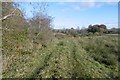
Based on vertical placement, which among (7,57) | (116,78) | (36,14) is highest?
(36,14)

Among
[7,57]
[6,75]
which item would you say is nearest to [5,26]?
[7,57]

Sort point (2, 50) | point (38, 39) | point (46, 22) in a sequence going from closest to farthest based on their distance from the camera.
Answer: point (2, 50)
point (38, 39)
point (46, 22)

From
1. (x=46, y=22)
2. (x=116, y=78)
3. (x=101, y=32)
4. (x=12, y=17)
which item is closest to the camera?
(x=116, y=78)

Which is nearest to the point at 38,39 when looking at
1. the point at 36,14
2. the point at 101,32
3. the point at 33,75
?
the point at 36,14

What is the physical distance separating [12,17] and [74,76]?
6.15 m

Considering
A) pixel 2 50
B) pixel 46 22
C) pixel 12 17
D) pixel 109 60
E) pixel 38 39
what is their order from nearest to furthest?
pixel 2 50, pixel 12 17, pixel 109 60, pixel 38 39, pixel 46 22

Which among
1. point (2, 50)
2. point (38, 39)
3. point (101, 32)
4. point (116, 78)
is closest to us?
point (116, 78)

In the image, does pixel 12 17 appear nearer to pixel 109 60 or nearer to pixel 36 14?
→ pixel 109 60

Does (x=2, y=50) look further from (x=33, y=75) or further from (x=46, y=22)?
(x=46, y=22)

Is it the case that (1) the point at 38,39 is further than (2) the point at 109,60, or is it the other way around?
(1) the point at 38,39

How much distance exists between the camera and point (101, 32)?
206 feet

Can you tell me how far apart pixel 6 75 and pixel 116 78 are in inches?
A: 228

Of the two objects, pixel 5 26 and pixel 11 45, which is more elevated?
pixel 5 26

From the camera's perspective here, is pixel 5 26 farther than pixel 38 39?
No
